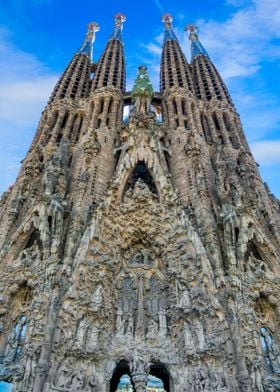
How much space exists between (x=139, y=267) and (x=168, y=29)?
86.4ft

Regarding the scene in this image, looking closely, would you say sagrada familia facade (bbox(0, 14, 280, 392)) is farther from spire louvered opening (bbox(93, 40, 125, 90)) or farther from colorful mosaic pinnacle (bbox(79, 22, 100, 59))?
colorful mosaic pinnacle (bbox(79, 22, 100, 59))

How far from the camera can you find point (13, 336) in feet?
37.9

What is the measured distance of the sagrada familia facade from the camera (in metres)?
10.6

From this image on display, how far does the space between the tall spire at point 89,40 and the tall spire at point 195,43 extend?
870 cm

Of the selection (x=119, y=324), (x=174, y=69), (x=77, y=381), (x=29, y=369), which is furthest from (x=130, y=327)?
(x=174, y=69)

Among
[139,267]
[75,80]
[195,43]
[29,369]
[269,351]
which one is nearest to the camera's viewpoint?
[29,369]

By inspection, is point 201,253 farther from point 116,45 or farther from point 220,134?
point 116,45

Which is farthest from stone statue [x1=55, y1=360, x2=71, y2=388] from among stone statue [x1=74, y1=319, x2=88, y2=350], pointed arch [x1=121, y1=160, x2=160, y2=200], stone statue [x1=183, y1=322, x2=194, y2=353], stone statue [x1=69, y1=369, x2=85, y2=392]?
pointed arch [x1=121, y1=160, x2=160, y2=200]

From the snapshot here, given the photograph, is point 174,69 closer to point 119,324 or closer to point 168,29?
point 168,29

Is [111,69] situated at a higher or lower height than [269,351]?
higher

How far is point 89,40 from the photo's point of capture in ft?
102

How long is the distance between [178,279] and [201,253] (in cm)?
125

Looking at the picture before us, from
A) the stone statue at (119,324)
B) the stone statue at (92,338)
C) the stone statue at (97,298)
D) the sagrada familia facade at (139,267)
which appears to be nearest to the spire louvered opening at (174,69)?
the sagrada familia facade at (139,267)

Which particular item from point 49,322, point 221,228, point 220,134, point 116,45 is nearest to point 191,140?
point 220,134
